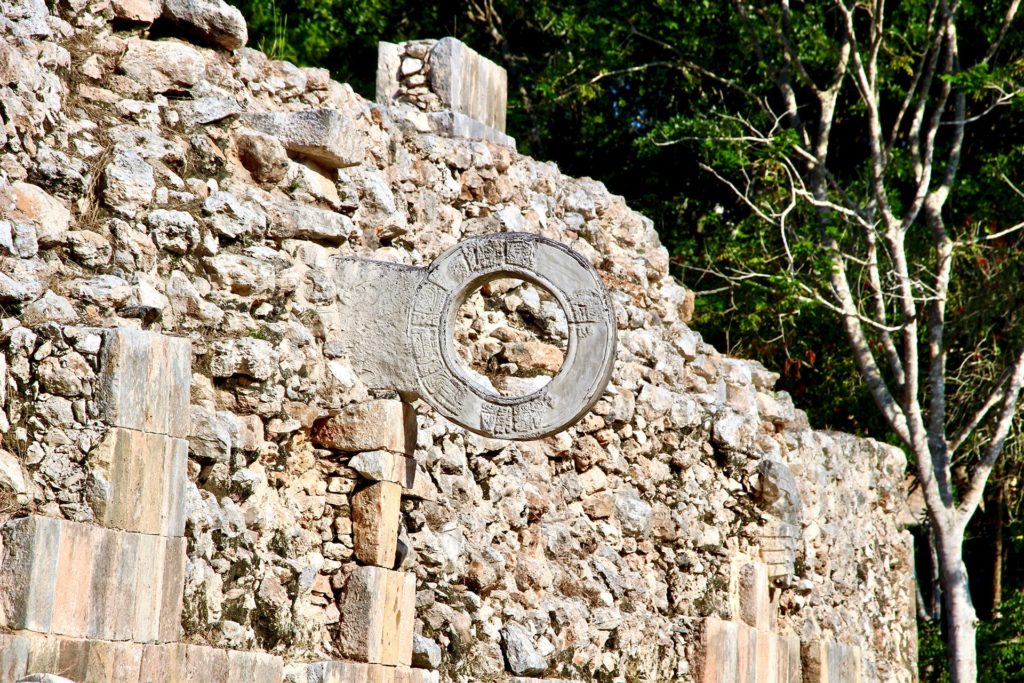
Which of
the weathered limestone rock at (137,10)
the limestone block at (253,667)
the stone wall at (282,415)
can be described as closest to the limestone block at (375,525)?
the stone wall at (282,415)

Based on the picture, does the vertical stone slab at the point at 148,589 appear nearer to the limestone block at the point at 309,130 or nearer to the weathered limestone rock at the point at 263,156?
the weathered limestone rock at the point at 263,156

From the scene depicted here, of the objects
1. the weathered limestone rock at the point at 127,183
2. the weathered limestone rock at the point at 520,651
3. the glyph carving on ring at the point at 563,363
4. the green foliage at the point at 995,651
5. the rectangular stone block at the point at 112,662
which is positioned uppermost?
the weathered limestone rock at the point at 127,183

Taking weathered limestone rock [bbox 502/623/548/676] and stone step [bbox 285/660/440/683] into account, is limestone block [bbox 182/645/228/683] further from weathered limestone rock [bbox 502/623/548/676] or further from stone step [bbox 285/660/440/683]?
weathered limestone rock [bbox 502/623/548/676]

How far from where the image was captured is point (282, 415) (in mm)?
6328

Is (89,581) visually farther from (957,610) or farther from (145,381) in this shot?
(957,610)

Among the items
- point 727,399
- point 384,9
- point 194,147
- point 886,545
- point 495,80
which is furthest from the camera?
point 384,9

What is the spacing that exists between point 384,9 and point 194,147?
11.8 metres

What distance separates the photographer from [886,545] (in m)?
12.6

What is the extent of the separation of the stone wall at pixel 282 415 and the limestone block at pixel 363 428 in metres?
0.01

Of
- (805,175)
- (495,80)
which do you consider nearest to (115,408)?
(495,80)

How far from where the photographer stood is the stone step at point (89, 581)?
4914 millimetres

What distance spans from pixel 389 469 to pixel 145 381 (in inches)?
55.9

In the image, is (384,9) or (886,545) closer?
(886,545)

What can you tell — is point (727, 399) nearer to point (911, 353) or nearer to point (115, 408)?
point (911, 353)
